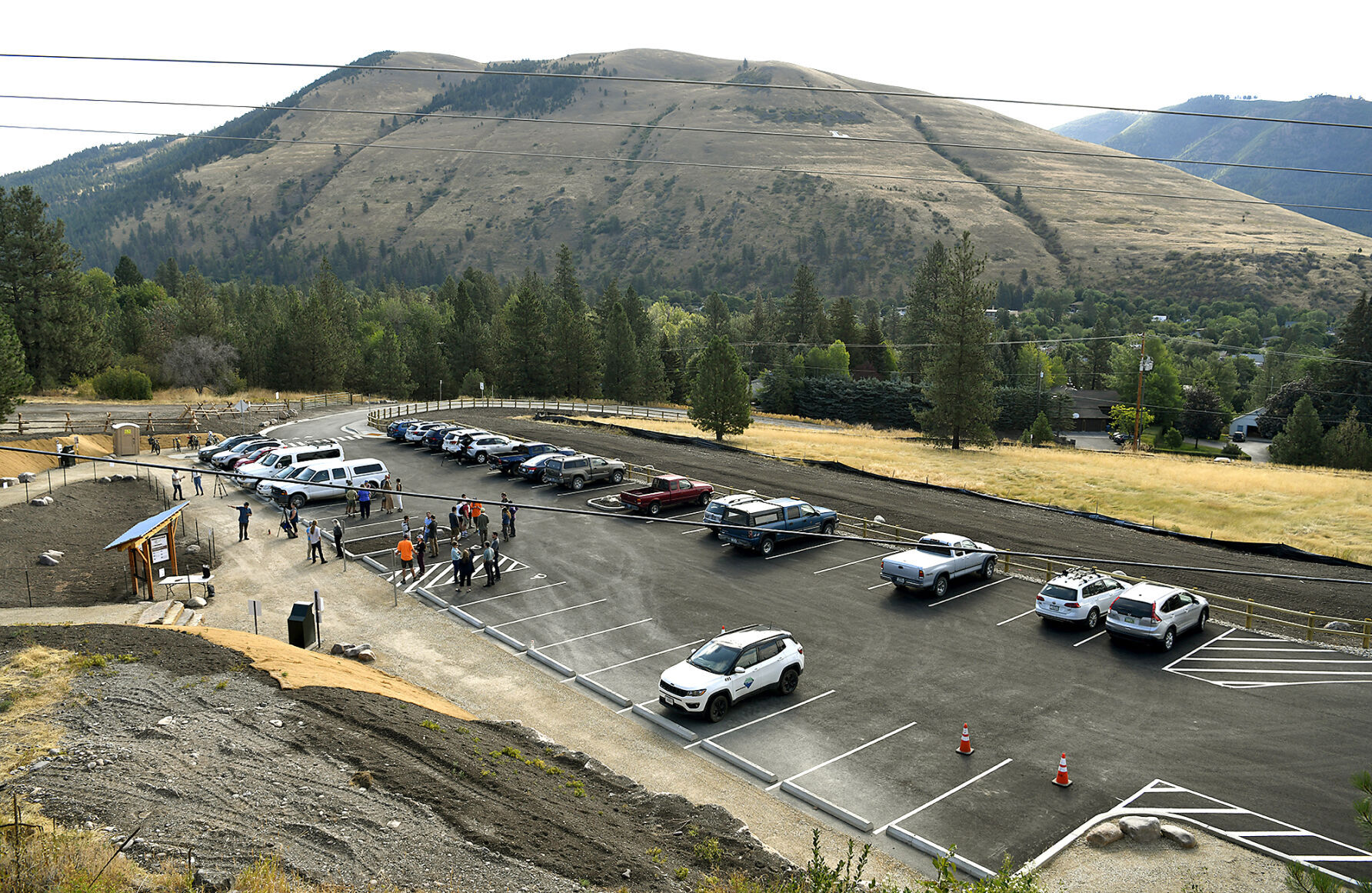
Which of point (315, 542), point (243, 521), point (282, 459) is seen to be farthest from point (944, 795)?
point (282, 459)

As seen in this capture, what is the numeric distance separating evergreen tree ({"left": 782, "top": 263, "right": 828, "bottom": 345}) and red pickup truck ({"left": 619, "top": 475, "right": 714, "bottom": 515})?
7396cm

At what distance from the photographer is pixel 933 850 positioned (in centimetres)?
1283

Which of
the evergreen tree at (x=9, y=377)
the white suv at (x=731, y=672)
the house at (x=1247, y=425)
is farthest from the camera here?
the house at (x=1247, y=425)

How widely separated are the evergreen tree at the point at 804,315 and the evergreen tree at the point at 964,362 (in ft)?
160

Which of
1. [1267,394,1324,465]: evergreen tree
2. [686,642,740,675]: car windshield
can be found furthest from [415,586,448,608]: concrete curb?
[1267,394,1324,465]: evergreen tree

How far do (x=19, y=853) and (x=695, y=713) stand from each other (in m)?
11.3

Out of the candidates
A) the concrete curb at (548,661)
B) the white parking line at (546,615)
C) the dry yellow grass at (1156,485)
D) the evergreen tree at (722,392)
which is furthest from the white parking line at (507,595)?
the evergreen tree at (722,392)

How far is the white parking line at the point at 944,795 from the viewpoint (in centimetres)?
1357

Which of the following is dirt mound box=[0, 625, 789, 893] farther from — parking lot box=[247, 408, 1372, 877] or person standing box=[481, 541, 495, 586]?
person standing box=[481, 541, 495, 586]

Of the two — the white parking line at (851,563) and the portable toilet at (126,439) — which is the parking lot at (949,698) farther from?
the portable toilet at (126,439)

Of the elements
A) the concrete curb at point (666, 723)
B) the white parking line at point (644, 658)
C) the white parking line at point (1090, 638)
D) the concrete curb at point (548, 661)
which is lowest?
the white parking line at point (1090, 638)

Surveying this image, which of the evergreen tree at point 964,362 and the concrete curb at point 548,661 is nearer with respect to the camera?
the concrete curb at point 548,661

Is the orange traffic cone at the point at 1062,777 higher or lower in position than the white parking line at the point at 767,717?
higher

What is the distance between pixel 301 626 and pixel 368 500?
1371cm
